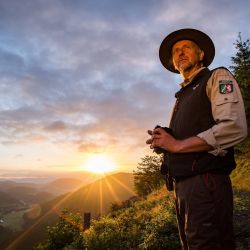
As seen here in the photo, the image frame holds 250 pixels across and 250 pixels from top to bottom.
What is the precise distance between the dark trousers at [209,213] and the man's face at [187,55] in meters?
1.14

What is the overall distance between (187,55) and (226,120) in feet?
3.57

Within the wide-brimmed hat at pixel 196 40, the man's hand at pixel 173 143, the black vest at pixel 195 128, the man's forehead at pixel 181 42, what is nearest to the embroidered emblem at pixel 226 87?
the black vest at pixel 195 128

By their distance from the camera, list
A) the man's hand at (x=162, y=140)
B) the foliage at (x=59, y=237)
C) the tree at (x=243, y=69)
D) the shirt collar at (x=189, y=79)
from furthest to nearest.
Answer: the tree at (x=243, y=69)
the foliage at (x=59, y=237)
the shirt collar at (x=189, y=79)
the man's hand at (x=162, y=140)

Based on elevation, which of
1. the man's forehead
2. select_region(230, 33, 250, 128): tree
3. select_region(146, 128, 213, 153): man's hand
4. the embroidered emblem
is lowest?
select_region(146, 128, 213, 153): man's hand

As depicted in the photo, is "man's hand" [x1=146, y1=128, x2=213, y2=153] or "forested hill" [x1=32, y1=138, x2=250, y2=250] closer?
"man's hand" [x1=146, y1=128, x2=213, y2=153]

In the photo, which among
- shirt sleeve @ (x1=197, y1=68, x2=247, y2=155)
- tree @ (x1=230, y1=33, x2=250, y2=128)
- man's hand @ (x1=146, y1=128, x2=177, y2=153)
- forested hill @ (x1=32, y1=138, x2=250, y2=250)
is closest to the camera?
shirt sleeve @ (x1=197, y1=68, x2=247, y2=155)

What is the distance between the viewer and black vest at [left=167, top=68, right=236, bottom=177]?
2.39 meters

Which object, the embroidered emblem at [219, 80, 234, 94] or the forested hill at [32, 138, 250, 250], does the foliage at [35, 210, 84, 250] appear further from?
the embroidered emblem at [219, 80, 234, 94]

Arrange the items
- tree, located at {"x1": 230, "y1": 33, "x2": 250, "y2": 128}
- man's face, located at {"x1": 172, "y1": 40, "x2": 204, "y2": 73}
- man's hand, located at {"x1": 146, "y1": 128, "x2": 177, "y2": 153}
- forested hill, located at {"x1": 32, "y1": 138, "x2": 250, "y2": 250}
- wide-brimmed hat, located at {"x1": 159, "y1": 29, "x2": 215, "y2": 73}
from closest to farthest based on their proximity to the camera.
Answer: man's hand, located at {"x1": 146, "y1": 128, "x2": 177, "y2": 153}, man's face, located at {"x1": 172, "y1": 40, "x2": 204, "y2": 73}, wide-brimmed hat, located at {"x1": 159, "y1": 29, "x2": 215, "y2": 73}, forested hill, located at {"x1": 32, "y1": 138, "x2": 250, "y2": 250}, tree, located at {"x1": 230, "y1": 33, "x2": 250, "y2": 128}

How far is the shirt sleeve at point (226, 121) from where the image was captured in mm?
2266

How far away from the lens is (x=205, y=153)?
7.87ft

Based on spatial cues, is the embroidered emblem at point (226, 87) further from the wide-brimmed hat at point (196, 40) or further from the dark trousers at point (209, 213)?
the wide-brimmed hat at point (196, 40)

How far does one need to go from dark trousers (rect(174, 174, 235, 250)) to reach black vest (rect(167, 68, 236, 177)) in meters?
0.07

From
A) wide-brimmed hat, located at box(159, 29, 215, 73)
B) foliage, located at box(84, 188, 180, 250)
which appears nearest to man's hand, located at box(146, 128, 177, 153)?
wide-brimmed hat, located at box(159, 29, 215, 73)
